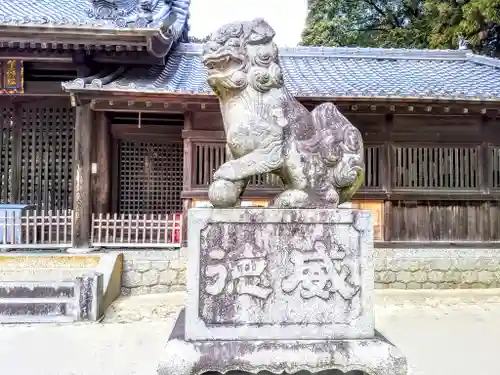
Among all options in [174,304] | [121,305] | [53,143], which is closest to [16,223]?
[53,143]

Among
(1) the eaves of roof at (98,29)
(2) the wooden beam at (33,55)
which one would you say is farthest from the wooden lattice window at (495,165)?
(2) the wooden beam at (33,55)

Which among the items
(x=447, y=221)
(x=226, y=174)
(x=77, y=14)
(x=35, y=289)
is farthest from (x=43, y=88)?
(x=447, y=221)

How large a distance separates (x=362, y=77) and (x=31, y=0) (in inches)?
336

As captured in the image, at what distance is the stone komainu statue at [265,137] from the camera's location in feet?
9.04

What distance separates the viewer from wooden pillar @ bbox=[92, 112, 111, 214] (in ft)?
28.3

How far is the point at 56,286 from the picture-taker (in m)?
6.64

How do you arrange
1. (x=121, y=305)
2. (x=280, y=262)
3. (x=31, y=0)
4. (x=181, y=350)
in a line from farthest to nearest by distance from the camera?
(x=31, y=0), (x=121, y=305), (x=280, y=262), (x=181, y=350)

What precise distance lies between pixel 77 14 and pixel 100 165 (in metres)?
3.80

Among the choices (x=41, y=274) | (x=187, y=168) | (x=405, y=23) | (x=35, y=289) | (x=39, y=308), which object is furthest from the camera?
(x=405, y=23)

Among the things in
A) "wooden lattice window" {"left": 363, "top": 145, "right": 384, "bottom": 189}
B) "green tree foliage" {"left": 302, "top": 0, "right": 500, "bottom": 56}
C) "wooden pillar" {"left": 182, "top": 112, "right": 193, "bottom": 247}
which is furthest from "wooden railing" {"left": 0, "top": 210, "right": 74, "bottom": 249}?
"green tree foliage" {"left": 302, "top": 0, "right": 500, "bottom": 56}

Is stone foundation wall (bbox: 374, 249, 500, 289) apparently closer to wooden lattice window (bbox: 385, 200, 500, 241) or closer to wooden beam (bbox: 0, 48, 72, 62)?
wooden lattice window (bbox: 385, 200, 500, 241)

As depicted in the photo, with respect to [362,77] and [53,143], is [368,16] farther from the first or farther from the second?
[53,143]

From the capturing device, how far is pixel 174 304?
23.7 feet

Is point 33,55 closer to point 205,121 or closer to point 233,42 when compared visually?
Answer: point 205,121
